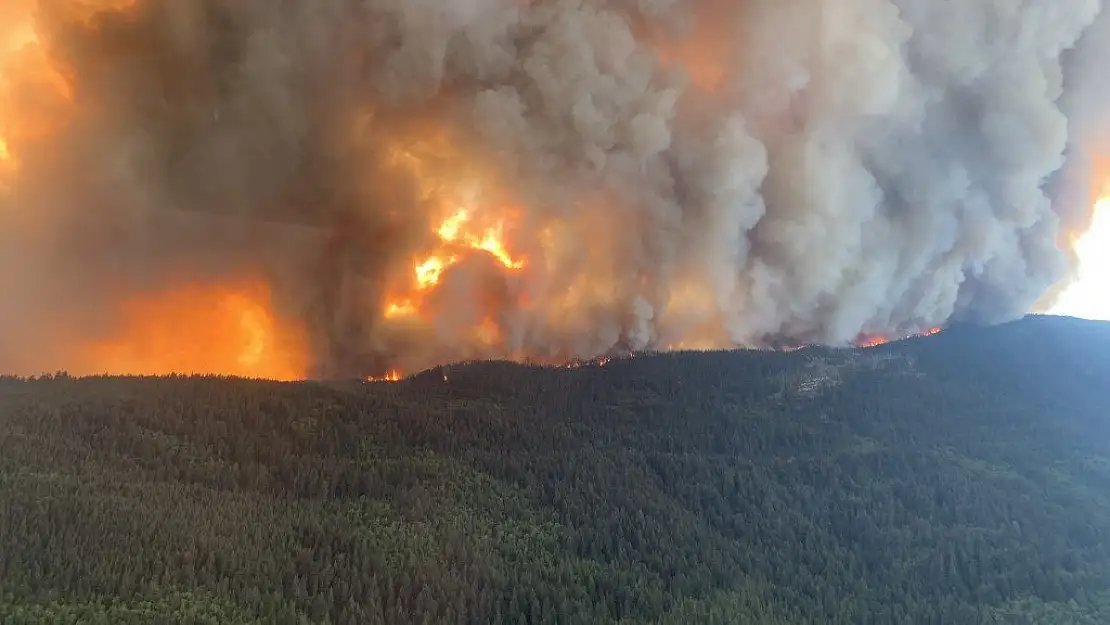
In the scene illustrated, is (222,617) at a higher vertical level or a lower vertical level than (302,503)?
lower

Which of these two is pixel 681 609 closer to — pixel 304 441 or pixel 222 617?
pixel 222 617

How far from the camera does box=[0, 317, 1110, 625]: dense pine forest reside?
18812 mm

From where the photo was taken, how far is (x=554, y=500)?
28.5 metres

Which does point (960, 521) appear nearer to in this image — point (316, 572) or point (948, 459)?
point (948, 459)

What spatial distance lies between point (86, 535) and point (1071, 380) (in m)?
55.2

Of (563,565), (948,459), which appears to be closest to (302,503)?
(563,565)

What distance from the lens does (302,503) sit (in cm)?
2425

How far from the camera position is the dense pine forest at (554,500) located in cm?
1881

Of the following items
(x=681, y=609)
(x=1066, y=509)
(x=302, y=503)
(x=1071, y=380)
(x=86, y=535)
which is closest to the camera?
(x=86, y=535)

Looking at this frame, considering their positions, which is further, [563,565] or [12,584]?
[563,565]

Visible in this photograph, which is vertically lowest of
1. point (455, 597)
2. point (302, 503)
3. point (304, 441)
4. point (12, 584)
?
point (455, 597)

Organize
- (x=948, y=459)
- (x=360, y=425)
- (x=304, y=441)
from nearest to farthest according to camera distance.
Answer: (x=304, y=441), (x=360, y=425), (x=948, y=459)

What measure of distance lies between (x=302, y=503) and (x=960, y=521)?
2614cm

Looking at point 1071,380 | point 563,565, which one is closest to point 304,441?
point 563,565
